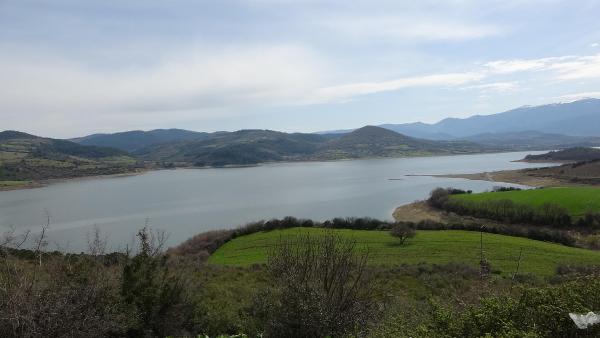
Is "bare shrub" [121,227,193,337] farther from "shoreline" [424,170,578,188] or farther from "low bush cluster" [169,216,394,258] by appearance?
"shoreline" [424,170,578,188]

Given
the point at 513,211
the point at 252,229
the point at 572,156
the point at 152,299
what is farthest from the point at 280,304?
the point at 572,156

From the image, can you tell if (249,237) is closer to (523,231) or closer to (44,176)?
(523,231)

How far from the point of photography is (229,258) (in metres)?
31.9

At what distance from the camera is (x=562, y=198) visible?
48.0m

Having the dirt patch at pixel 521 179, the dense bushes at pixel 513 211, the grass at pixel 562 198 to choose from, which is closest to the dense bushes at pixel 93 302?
the dense bushes at pixel 513 211

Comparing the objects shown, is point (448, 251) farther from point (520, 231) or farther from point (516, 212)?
point (516, 212)

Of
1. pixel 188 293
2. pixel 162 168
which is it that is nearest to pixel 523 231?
pixel 188 293

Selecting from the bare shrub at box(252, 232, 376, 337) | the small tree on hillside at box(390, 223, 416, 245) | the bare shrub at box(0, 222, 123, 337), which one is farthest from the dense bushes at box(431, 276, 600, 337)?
the small tree on hillside at box(390, 223, 416, 245)

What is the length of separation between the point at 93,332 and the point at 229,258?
84.2 feet

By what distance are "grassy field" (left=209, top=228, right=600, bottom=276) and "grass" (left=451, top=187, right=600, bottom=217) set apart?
1613cm

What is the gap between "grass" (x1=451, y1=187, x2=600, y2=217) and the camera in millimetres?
44719

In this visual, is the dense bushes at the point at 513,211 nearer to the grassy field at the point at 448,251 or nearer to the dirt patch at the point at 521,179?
the grassy field at the point at 448,251

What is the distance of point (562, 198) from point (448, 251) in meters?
27.2

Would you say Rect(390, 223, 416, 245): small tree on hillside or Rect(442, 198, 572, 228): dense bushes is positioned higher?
Rect(390, 223, 416, 245): small tree on hillside
